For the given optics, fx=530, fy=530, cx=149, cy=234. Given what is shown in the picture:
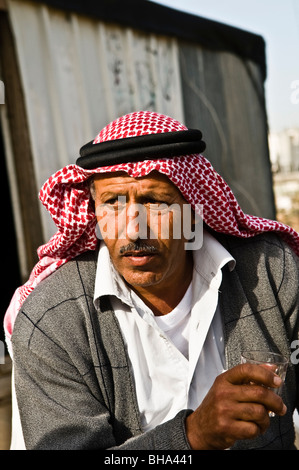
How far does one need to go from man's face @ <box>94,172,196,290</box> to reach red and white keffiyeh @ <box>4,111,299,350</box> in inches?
2.4

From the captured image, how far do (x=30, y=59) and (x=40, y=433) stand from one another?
3.13 meters

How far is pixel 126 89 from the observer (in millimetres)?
4977

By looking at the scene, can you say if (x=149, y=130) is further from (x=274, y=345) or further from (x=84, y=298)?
(x=274, y=345)

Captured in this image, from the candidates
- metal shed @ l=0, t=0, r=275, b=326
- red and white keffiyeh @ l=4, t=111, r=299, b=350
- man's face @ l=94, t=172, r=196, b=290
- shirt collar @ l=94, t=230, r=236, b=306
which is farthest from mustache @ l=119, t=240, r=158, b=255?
metal shed @ l=0, t=0, r=275, b=326

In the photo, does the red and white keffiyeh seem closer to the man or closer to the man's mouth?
the man

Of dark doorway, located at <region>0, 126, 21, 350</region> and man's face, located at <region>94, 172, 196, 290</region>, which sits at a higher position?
man's face, located at <region>94, 172, 196, 290</region>

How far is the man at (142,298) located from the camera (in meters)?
2.02

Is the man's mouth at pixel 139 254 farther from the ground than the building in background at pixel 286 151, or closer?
closer

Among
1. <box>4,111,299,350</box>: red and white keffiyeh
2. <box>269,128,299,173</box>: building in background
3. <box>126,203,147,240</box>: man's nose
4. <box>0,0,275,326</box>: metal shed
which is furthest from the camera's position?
<box>269,128,299,173</box>: building in background

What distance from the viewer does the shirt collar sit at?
2.18 metres

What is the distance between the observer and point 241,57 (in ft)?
21.2

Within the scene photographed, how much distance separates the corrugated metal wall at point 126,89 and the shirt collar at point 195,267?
2.13m

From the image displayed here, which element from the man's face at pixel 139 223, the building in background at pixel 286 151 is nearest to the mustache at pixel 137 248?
the man's face at pixel 139 223

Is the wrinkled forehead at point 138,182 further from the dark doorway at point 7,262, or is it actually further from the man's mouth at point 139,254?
the dark doorway at point 7,262
